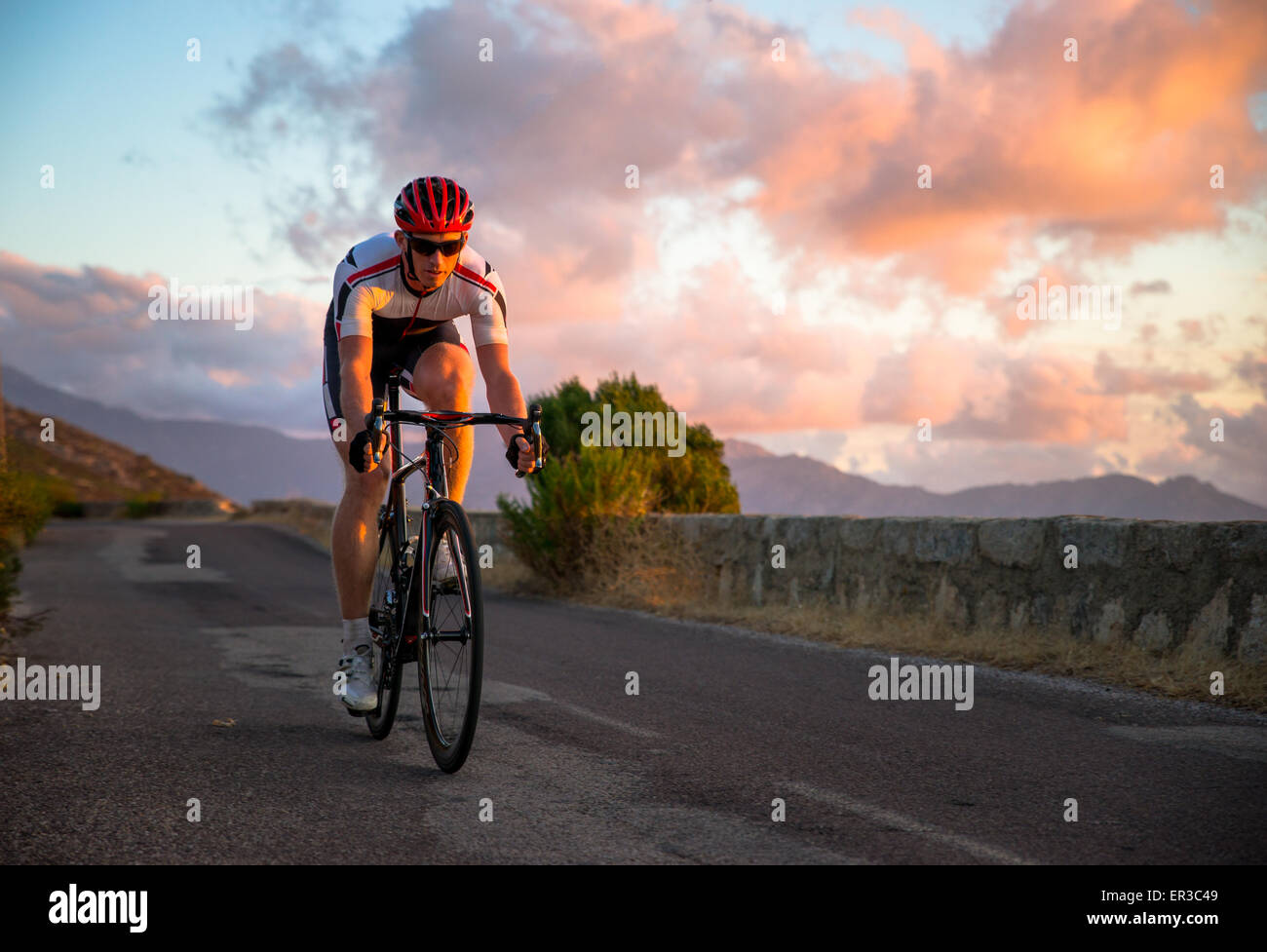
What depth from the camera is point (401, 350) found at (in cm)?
487

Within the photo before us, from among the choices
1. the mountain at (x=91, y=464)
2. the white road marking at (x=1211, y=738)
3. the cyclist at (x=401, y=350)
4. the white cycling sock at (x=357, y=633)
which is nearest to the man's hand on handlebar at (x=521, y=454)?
the cyclist at (x=401, y=350)

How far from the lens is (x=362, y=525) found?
15.3ft

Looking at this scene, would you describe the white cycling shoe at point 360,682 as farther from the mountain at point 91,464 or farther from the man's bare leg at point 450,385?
the mountain at point 91,464

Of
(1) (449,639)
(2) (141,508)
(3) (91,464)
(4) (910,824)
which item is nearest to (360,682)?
(1) (449,639)

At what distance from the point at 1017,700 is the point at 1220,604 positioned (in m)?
1.54

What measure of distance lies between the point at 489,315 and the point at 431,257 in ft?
1.51

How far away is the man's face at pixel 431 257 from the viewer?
167 inches

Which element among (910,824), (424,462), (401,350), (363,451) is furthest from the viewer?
(401,350)

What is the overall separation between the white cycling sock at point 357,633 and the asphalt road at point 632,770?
0.39 metres

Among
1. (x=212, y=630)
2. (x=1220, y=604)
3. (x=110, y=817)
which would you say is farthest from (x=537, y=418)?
Answer: (x=212, y=630)

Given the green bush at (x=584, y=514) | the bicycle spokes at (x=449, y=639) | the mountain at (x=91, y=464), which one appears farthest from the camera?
the mountain at (x=91, y=464)

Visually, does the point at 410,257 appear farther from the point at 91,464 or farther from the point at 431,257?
the point at 91,464

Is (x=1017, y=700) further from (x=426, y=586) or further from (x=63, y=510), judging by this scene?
(x=63, y=510)
